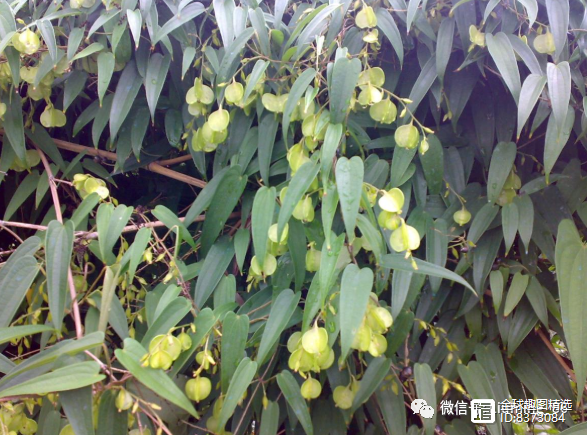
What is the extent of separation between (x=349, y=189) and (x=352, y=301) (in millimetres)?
117

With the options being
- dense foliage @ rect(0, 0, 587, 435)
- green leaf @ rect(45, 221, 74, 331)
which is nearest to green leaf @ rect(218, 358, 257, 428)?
dense foliage @ rect(0, 0, 587, 435)

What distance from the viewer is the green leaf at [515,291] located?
639 mm

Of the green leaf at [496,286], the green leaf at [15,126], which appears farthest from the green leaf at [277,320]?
the green leaf at [15,126]

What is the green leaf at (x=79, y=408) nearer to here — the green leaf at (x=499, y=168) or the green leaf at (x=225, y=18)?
the green leaf at (x=225, y=18)

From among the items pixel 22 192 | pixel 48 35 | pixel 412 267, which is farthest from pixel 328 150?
pixel 22 192

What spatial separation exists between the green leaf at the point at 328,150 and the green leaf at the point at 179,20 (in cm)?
32

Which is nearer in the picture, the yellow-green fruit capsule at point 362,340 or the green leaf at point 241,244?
the yellow-green fruit capsule at point 362,340

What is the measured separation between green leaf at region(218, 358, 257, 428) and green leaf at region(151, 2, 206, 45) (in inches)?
19.2

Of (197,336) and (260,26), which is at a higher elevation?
(260,26)

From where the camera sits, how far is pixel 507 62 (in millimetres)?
590

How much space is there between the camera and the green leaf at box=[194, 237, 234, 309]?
25.1 inches

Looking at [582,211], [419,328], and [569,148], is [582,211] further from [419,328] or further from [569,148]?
[419,328]

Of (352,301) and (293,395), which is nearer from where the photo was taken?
(352,301)

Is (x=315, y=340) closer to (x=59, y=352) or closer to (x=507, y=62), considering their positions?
(x=59, y=352)
